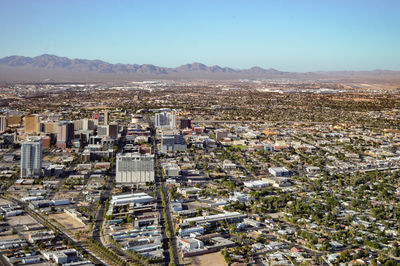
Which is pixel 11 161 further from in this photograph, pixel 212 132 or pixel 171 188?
pixel 212 132

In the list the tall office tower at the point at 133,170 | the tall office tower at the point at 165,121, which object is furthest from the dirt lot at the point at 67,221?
the tall office tower at the point at 165,121

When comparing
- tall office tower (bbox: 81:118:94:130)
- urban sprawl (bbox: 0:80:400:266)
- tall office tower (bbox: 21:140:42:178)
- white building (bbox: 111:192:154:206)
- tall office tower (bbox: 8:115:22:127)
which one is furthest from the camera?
tall office tower (bbox: 8:115:22:127)

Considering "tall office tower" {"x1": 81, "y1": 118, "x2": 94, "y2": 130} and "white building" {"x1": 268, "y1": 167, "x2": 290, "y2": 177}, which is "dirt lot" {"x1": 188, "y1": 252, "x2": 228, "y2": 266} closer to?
"white building" {"x1": 268, "y1": 167, "x2": 290, "y2": 177}

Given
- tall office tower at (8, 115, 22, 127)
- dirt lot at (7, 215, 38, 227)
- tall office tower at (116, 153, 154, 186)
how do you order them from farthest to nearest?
tall office tower at (8, 115, 22, 127) < tall office tower at (116, 153, 154, 186) < dirt lot at (7, 215, 38, 227)

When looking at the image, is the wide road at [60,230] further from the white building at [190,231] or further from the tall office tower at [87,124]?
the tall office tower at [87,124]

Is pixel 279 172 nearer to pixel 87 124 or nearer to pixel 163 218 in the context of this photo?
pixel 163 218

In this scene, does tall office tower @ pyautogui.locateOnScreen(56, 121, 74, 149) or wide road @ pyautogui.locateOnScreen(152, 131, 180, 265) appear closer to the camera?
wide road @ pyautogui.locateOnScreen(152, 131, 180, 265)

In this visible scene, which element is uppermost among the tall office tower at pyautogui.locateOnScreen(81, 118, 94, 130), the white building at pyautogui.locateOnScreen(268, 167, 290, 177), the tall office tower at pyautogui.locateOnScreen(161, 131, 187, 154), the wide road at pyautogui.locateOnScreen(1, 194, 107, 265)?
the tall office tower at pyautogui.locateOnScreen(81, 118, 94, 130)

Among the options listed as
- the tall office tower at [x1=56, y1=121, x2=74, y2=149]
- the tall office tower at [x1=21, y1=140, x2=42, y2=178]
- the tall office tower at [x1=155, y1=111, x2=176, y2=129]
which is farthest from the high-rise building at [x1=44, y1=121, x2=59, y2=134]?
the tall office tower at [x1=21, y1=140, x2=42, y2=178]

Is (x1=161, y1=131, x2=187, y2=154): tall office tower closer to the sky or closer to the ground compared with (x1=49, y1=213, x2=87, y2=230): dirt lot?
closer to the sky
